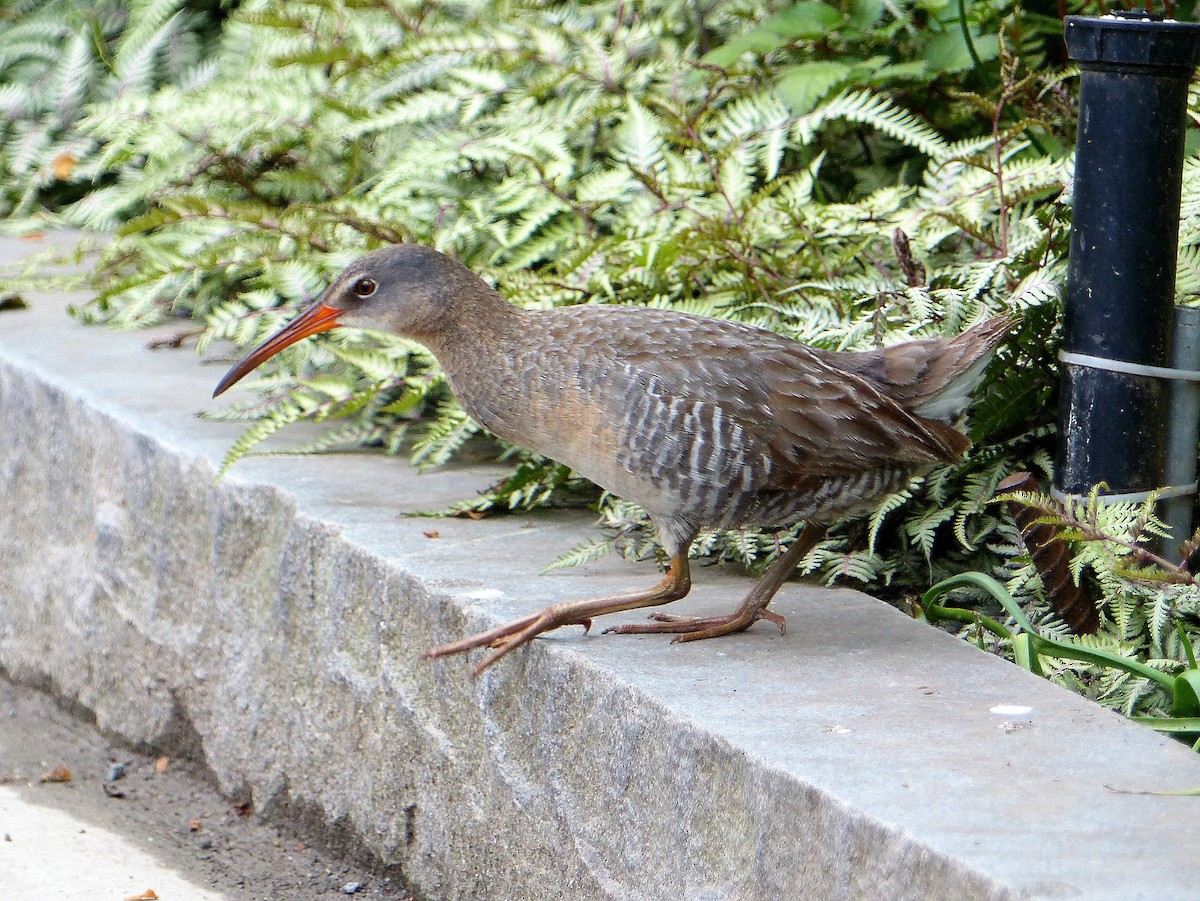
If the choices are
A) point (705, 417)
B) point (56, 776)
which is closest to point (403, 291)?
point (705, 417)

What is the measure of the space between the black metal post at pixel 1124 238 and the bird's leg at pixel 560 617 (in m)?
0.87

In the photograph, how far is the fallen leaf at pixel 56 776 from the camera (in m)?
3.91

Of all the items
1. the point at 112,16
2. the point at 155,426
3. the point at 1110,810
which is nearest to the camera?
the point at 1110,810

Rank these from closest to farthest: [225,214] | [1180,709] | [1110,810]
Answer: [1110,810], [1180,709], [225,214]

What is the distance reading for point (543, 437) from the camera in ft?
9.92

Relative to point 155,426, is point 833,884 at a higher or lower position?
lower

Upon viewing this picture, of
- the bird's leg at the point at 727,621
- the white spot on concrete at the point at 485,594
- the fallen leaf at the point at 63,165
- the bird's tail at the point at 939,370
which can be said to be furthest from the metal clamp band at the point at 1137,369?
the fallen leaf at the point at 63,165

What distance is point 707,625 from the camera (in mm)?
2947

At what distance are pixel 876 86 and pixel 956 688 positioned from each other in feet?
7.84

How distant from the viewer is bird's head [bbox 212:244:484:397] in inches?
127

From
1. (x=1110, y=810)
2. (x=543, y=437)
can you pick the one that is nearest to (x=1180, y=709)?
(x=1110, y=810)

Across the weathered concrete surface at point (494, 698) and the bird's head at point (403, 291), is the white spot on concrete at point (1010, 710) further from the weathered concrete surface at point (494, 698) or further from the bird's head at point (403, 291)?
the bird's head at point (403, 291)

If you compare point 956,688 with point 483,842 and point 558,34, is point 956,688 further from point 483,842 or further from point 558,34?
point 558,34

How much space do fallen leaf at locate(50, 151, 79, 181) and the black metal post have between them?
5014mm
